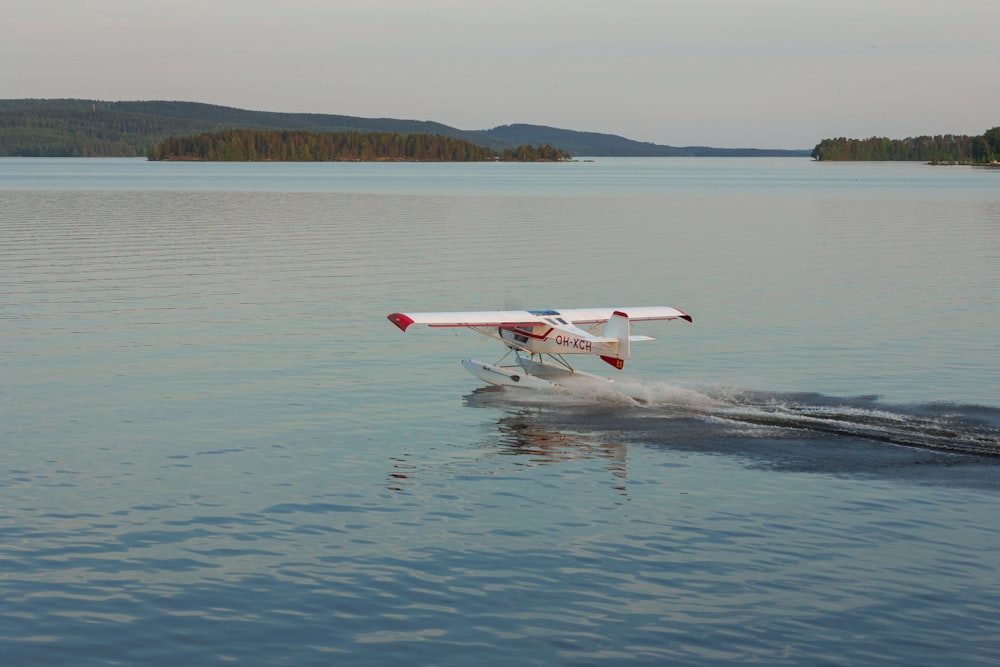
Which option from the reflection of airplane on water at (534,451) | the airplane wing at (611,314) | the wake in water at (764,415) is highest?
the airplane wing at (611,314)

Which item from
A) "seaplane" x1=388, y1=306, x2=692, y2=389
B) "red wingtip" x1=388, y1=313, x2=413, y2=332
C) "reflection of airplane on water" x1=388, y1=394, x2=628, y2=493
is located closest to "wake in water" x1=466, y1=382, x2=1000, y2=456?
"reflection of airplane on water" x1=388, y1=394, x2=628, y2=493

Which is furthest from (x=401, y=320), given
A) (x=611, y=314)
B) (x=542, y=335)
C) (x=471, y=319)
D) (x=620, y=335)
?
(x=611, y=314)

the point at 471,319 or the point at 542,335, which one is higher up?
the point at 471,319

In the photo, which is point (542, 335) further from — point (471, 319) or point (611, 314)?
point (611, 314)

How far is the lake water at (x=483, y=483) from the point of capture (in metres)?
16.2

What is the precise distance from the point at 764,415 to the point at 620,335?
202 inches

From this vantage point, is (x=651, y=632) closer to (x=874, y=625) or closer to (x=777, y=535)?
(x=874, y=625)

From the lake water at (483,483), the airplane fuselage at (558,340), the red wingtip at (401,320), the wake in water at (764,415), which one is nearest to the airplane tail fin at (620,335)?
the airplane fuselage at (558,340)

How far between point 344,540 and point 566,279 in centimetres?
3967

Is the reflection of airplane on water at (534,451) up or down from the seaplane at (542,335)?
down

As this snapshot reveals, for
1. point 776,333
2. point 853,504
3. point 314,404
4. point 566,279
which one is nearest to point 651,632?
point 853,504

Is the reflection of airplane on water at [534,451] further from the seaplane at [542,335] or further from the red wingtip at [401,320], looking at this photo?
the red wingtip at [401,320]

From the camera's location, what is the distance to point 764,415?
92.6ft

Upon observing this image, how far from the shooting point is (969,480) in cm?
2302
